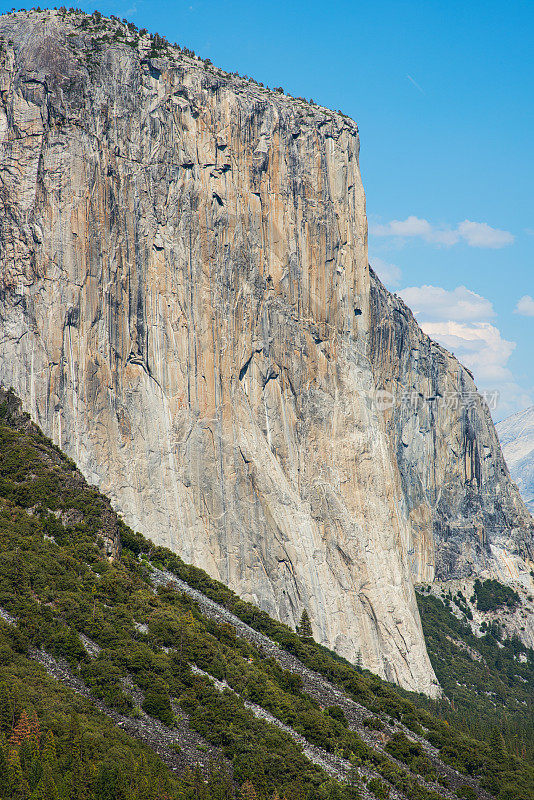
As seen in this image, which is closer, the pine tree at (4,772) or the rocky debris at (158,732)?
the pine tree at (4,772)

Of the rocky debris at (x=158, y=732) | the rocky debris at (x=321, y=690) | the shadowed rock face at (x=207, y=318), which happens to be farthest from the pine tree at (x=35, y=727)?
the shadowed rock face at (x=207, y=318)

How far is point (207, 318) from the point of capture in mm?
118438

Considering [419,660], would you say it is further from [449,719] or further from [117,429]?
[117,429]

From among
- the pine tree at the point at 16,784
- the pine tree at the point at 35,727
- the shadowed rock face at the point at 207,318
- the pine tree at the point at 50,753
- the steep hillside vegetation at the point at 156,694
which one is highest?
the shadowed rock face at the point at 207,318

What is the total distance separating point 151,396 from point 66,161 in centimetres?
3065

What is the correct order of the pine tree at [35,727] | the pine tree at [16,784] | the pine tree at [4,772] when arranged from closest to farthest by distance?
the pine tree at [4,772] → the pine tree at [16,784] → the pine tree at [35,727]

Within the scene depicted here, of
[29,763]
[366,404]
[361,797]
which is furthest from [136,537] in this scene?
[366,404]

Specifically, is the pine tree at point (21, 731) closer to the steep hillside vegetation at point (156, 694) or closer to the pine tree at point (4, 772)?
the steep hillside vegetation at point (156, 694)

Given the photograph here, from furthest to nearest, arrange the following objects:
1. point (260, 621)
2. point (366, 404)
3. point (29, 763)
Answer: point (366, 404) < point (260, 621) < point (29, 763)

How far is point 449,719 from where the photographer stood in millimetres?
106875

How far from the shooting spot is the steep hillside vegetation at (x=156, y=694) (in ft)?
145

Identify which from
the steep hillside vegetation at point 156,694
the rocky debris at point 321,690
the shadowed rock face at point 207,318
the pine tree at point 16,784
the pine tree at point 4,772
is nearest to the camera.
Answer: the pine tree at point 4,772

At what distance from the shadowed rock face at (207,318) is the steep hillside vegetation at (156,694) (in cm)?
2748

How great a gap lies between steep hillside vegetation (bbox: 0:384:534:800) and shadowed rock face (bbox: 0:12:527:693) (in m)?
27.5
